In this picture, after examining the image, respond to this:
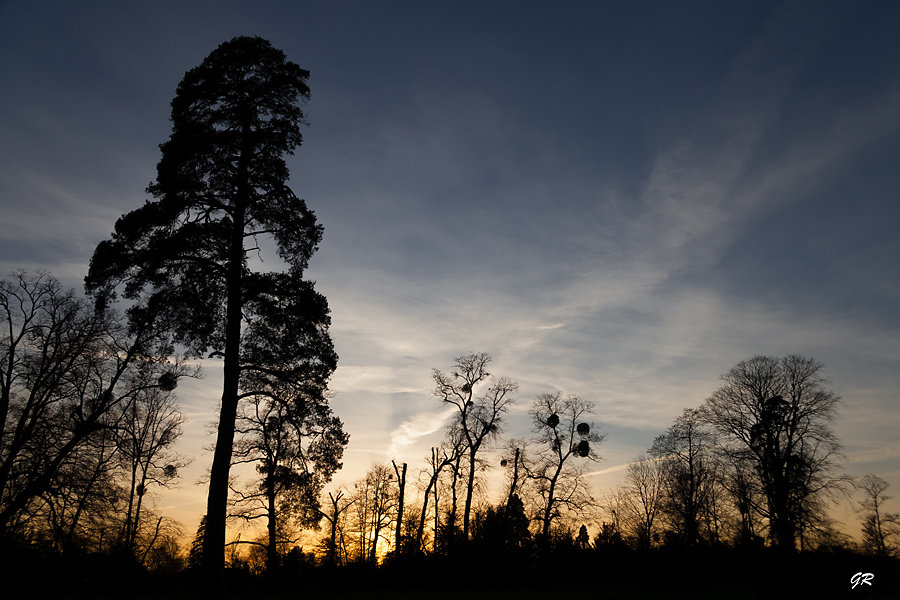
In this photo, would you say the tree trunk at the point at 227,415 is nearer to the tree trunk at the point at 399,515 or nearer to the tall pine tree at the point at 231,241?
the tall pine tree at the point at 231,241

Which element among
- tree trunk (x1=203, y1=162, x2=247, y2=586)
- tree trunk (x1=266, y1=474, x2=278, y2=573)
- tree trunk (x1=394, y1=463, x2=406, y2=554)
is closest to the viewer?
tree trunk (x1=203, y1=162, x2=247, y2=586)

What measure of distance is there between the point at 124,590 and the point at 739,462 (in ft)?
132

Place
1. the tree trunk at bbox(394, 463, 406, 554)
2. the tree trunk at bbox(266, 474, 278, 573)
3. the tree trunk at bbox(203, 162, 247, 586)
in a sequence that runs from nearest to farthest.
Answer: the tree trunk at bbox(203, 162, 247, 586), the tree trunk at bbox(266, 474, 278, 573), the tree trunk at bbox(394, 463, 406, 554)

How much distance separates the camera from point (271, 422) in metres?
15.7

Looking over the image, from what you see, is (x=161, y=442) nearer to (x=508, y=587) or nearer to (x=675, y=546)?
(x=508, y=587)

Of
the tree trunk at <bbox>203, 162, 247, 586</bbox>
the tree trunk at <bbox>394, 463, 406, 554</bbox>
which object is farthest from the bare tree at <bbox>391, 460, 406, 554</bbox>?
the tree trunk at <bbox>203, 162, 247, 586</bbox>

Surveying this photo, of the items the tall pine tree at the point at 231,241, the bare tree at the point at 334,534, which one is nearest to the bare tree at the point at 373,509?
the bare tree at the point at 334,534

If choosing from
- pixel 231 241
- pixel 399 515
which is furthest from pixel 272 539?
pixel 231 241

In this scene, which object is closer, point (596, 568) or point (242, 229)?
point (242, 229)

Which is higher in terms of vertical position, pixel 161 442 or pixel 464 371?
pixel 464 371

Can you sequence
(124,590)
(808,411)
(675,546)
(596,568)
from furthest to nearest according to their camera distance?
(596,568) < (675,546) < (808,411) < (124,590)

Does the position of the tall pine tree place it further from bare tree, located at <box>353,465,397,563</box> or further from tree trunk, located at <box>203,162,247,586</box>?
bare tree, located at <box>353,465,397,563</box>

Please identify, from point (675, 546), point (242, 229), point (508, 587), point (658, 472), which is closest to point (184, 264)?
point (242, 229)

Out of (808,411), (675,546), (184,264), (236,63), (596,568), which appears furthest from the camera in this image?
(596,568)
